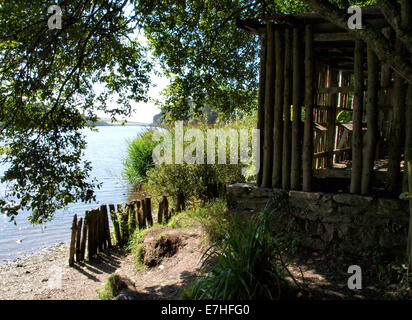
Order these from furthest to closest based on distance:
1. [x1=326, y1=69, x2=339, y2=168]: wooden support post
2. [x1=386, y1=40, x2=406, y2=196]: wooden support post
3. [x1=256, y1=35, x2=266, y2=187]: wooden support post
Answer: [x1=326, y1=69, x2=339, y2=168]: wooden support post < [x1=256, y1=35, x2=266, y2=187]: wooden support post < [x1=386, y1=40, x2=406, y2=196]: wooden support post

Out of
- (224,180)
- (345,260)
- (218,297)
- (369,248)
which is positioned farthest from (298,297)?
(224,180)

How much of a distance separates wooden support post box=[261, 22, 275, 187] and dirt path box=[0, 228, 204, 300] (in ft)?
5.21

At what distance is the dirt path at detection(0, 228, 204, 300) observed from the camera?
15.8 ft

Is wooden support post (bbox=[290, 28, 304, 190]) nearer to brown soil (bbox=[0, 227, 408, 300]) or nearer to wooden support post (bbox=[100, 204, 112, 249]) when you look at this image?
brown soil (bbox=[0, 227, 408, 300])

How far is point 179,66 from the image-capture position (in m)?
7.15

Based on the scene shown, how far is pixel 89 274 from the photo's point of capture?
6.60m

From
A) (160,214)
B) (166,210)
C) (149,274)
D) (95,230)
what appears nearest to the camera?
(149,274)

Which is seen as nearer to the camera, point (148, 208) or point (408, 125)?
point (408, 125)

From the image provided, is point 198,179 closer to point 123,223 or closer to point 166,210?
point 166,210

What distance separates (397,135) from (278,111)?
5.19 ft

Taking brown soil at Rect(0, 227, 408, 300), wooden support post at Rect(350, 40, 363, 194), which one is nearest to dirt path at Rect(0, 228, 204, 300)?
brown soil at Rect(0, 227, 408, 300)

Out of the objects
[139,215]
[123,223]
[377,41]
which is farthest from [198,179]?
[377,41]

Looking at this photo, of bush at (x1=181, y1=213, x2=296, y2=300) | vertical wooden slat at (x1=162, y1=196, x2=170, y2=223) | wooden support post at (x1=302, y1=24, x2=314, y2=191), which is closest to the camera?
bush at (x1=181, y1=213, x2=296, y2=300)
